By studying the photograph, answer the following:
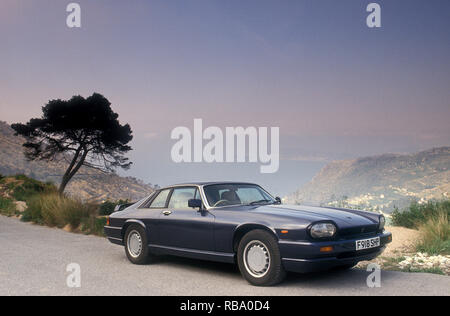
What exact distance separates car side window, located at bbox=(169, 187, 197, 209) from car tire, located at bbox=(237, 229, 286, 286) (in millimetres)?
1620

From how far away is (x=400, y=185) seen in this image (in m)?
85.5

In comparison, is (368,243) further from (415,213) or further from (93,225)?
(415,213)

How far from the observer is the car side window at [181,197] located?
25.7 ft

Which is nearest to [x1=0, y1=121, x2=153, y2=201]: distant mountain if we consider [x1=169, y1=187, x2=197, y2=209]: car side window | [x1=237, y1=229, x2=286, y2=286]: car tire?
[x1=169, y1=187, x2=197, y2=209]: car side window

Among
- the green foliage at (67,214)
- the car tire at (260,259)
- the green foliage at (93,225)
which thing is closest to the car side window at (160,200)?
the car tire at (260,259)

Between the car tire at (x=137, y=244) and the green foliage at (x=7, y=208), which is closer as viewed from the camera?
the car tire at (x=137, y=244)

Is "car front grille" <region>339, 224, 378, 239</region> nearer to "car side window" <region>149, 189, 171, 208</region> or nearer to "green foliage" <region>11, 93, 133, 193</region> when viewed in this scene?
"car side window" <region>149, 189, 171, 208</region>

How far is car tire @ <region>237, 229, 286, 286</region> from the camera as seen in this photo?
614 cm

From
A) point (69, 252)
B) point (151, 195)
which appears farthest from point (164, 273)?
point (69, 252)

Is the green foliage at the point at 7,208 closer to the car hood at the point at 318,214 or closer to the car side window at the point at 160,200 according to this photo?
the car side window at the point at 160,200

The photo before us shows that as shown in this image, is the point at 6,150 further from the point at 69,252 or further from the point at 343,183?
the point at 69,252

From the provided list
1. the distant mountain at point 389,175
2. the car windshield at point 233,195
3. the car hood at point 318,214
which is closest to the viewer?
the car hood at point 318,214

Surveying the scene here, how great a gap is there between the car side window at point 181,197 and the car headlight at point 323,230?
2381 mm
